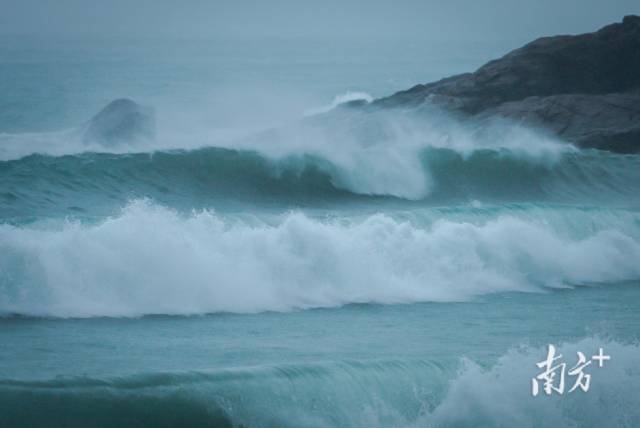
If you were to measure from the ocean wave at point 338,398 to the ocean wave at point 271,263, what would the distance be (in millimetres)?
2996

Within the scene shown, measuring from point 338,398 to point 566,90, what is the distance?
758 inches

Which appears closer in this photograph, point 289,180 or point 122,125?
point 289,180

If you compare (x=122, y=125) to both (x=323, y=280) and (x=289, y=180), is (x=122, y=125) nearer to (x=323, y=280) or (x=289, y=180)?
(x=289, y=180)

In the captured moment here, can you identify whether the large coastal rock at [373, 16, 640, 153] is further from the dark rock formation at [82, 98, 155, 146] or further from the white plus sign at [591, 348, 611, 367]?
the white plus sign at [591, 348, 611, 367]

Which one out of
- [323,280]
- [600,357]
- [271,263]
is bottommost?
[600,357]

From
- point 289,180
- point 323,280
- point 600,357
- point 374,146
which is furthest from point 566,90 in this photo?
point 600,357

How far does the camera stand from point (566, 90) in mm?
25250

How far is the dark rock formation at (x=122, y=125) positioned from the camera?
83.2 ft

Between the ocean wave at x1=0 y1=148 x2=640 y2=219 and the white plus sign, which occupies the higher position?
the ocean wave at x1=0 y1=148 x2=640 y2=219

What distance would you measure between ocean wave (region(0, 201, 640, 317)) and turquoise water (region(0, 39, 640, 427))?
1.1 inches

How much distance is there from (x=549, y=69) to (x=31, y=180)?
1423 centimetres

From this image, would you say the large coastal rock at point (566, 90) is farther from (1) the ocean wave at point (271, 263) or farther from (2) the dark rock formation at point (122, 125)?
(1) the ocean wave at point (271, 263)

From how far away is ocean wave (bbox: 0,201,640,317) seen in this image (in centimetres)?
1061

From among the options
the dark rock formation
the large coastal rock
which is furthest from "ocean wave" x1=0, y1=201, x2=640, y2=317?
the dark rock formation
